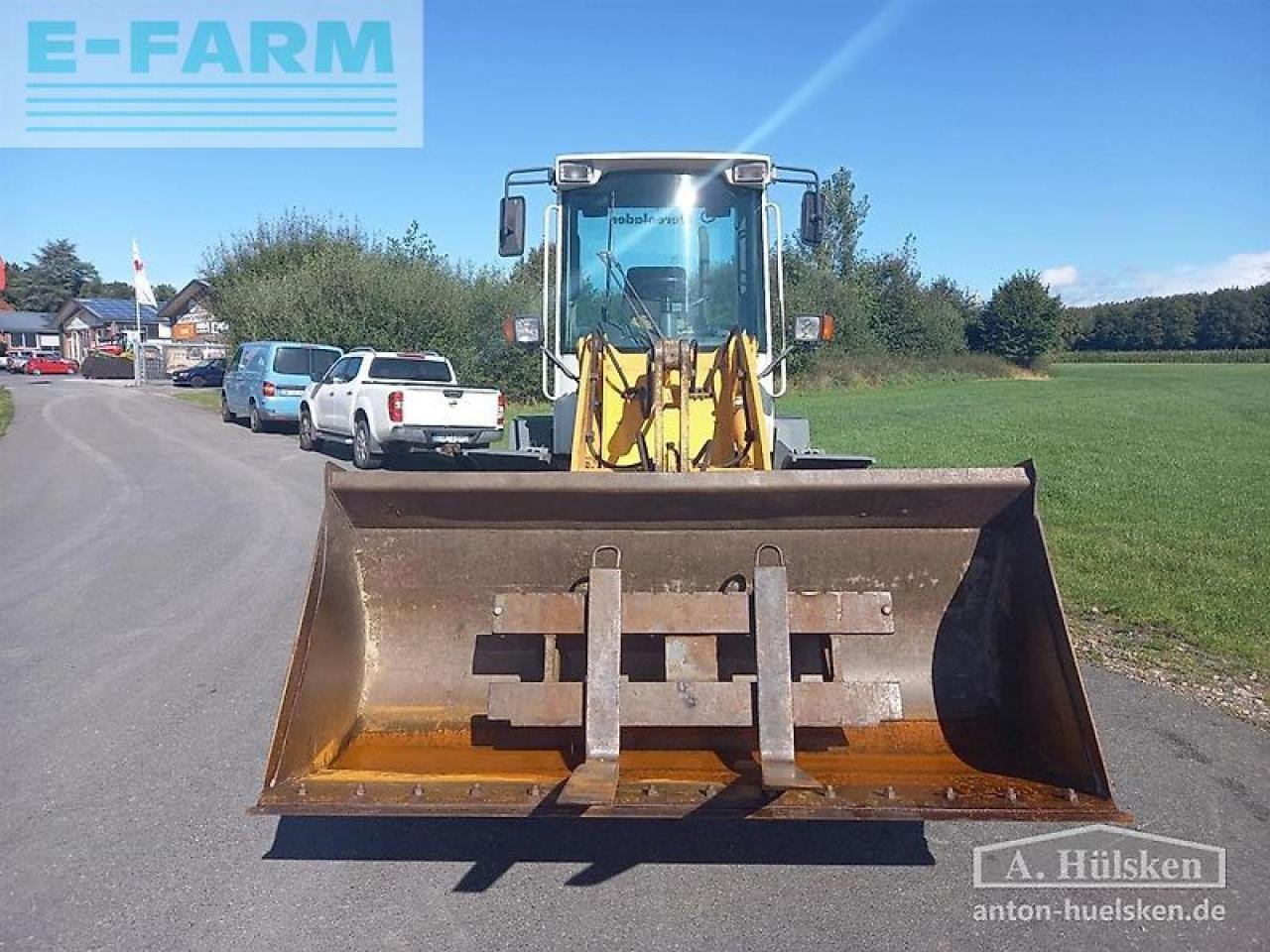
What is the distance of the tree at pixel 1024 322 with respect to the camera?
64.0m

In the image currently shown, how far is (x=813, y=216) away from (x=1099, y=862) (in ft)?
15.9

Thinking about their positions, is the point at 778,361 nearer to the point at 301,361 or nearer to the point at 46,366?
the point at 301,361

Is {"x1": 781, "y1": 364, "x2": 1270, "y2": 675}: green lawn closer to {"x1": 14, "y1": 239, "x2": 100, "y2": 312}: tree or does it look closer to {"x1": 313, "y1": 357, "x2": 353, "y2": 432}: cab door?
{"x1": 313, "y1": 357, "x2": 353, "y2": 432}: cab door

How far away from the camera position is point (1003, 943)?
3.47 m

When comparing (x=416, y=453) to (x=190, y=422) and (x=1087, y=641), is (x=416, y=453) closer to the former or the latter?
(x=190, y=422)

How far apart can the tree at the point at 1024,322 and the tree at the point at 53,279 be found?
8823 centimetres

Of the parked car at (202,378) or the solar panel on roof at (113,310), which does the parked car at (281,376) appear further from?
the solar panel on roof at (113,310)

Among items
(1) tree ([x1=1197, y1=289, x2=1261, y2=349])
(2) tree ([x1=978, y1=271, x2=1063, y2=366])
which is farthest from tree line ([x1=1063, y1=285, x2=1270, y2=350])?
(2) tree ([x1=978, y1=271, x2=1063, y2=366])

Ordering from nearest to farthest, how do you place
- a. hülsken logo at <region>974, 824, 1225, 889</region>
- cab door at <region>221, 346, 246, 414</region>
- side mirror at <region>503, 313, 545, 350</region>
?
a. hülsken logo at <region>974, 824, 1225, 889</region> < side mirror at <region>503, 313, 545, 350</region> < cab door at <region>221, 346, 246, 414</region>

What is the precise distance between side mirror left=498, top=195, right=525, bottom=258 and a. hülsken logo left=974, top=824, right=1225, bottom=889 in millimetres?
5028

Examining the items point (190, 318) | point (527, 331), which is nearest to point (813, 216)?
point (527, 331)

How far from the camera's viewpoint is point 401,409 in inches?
648

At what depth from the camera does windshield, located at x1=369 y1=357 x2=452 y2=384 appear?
18156 millimetres

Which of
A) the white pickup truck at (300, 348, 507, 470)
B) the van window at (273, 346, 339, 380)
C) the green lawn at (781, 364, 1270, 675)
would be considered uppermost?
the van window at (273, 346, 339, 380)
